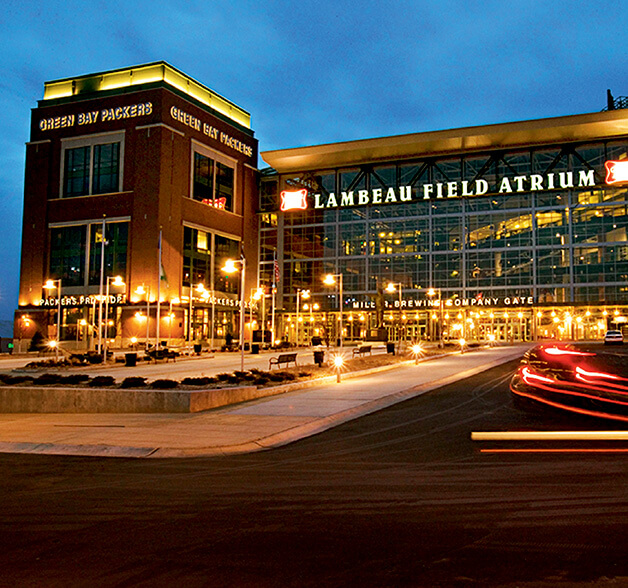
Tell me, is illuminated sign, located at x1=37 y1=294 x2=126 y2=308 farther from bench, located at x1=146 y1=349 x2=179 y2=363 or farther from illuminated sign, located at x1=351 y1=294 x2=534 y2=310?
illuminated sign, located at x1=351 y1=294 x2=534 y2=310

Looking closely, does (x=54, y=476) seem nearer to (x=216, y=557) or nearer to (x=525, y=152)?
(x=216, y=557)

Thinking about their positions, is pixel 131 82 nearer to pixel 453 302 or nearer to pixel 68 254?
pixel 68 254

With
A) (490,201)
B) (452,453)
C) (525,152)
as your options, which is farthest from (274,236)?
(452,453)

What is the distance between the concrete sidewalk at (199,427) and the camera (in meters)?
11.0

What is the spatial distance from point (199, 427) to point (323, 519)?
7090 millimetres

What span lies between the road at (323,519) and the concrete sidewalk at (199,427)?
0.78 m

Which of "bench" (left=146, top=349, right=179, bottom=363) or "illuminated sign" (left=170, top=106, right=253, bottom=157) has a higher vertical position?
"illuminated sign" (left=170, top=106, right=253, bottom=157)

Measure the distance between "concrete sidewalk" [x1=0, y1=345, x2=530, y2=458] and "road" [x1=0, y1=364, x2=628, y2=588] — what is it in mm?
777

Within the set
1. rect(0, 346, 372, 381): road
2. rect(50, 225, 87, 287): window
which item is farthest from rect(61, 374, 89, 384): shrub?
rect(50, 225, 87, 287): window

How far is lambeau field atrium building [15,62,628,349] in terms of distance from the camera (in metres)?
66.1

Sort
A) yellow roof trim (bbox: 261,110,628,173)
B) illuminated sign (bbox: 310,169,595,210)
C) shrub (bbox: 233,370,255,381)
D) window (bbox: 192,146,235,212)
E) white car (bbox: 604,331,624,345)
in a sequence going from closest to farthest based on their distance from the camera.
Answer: shrub (bbox: 233,370,255,381) < white car (bbox: 604,331,624,345) < illuminated sign (bbox: 310,169,595,210) < yellow roof trim (bbox: 261,110,628,173) < window (bbox: 192,146,235,212)

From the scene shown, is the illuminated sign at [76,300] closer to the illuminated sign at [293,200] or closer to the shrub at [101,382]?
the illuminated sign at [293,200]

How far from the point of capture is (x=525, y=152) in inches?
2778

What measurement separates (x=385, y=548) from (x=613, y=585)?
72.5 inches
